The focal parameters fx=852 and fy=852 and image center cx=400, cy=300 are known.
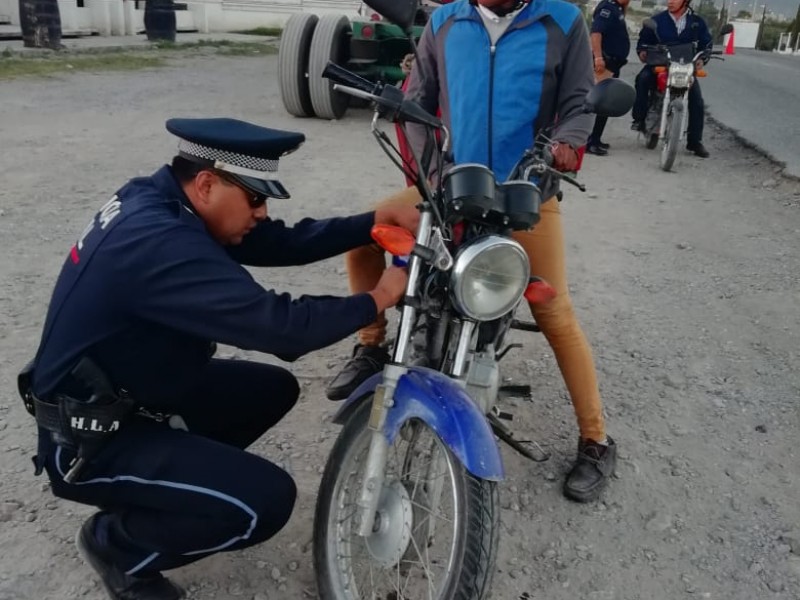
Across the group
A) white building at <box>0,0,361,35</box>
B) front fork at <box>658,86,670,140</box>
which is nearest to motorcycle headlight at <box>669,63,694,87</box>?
front fork at <box>658,86,670,140</box>

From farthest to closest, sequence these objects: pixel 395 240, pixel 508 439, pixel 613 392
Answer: pixel 613 392, pixel 508 439, pixel 395 240

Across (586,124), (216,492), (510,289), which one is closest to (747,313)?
(586,124)

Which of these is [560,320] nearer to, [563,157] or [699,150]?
[563,157]

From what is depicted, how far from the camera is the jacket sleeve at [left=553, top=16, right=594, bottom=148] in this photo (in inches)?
122

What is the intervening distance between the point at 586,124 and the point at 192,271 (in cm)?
162

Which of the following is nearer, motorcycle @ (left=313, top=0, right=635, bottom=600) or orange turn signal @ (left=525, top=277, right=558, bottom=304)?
motorcycle @ (left=313, top=0, right=635, bottom=600)

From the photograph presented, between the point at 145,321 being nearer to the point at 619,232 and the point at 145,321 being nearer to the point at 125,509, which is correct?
the point at 125,509

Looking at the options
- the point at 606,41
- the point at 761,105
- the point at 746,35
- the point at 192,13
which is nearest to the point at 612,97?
the point at 606,41

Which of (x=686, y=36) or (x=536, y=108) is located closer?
(x=536, y=108)

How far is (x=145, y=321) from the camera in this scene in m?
2.31

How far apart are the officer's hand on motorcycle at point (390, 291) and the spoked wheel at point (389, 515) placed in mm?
311

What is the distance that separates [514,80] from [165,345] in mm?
1581

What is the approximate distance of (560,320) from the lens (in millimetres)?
3100

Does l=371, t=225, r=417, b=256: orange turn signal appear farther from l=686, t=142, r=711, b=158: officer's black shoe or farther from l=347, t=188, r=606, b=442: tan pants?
l=686, t=142, r=711, b=158: officer's black shoe
